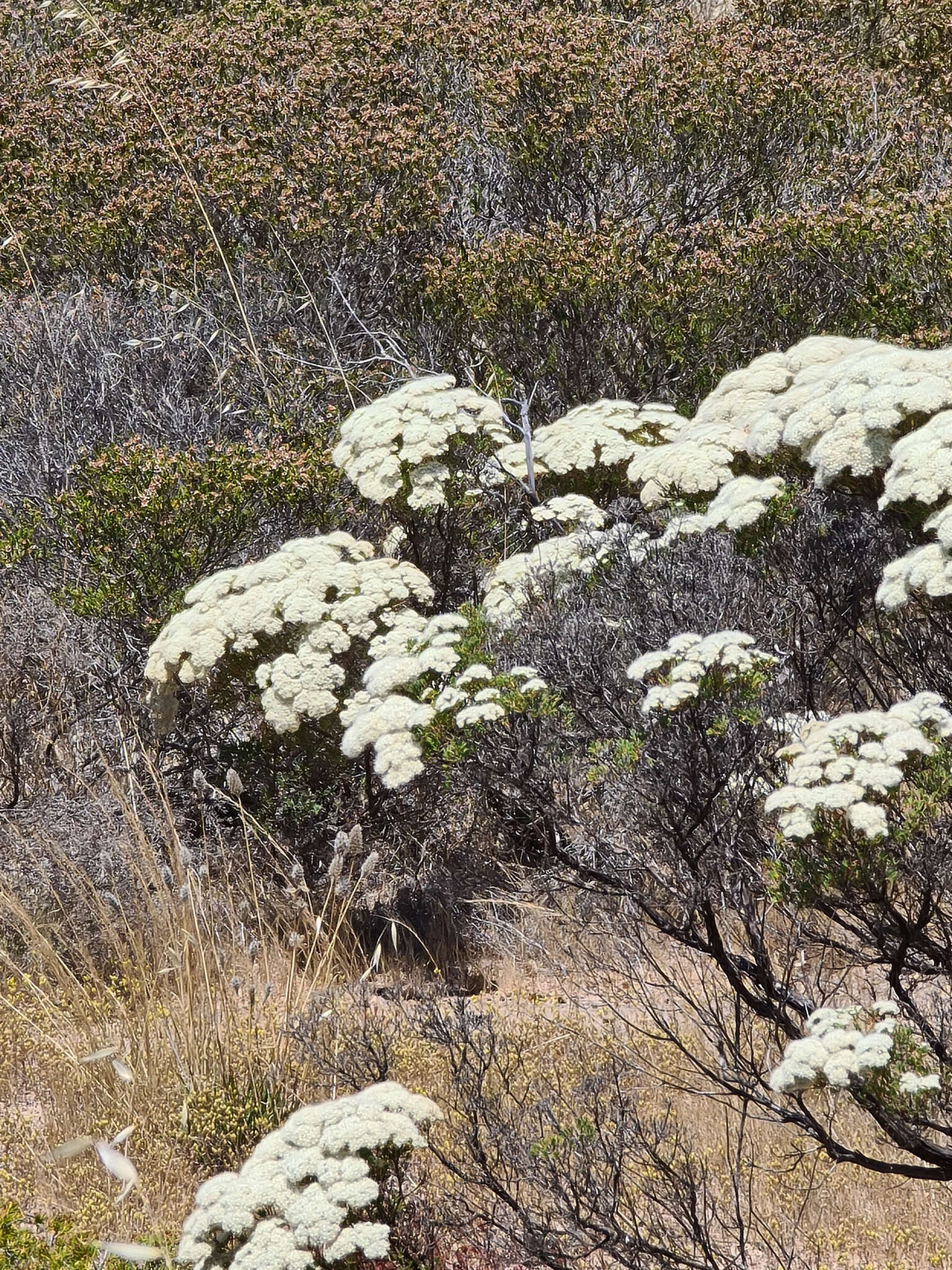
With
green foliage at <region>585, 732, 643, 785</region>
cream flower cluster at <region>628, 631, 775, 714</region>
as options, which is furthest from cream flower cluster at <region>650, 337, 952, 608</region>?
green foliage at <region>585, 732, 643, 785</region>

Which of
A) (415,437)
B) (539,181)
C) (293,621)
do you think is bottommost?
(293,621)

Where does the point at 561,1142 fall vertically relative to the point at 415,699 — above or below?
below

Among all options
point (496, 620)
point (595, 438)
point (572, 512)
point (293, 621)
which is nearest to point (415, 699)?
point (496, 620)

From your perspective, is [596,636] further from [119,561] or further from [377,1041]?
[119,561]

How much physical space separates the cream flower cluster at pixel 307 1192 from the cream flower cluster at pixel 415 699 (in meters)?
1.05

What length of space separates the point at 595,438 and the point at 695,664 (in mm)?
2239

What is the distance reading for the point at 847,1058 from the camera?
240cm

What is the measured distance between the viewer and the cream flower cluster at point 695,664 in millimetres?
3066

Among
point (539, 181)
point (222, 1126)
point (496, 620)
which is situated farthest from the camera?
point (539, 181)

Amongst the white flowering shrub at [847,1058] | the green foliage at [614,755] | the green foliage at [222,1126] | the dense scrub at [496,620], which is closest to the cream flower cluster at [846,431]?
the dense scrub at [496,620]

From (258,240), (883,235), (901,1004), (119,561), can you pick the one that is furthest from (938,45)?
(901,1004)

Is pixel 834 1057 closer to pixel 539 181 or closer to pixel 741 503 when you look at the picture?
pixel 741 503

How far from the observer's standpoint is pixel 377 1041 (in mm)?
3799

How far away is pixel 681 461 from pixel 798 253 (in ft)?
10.9
